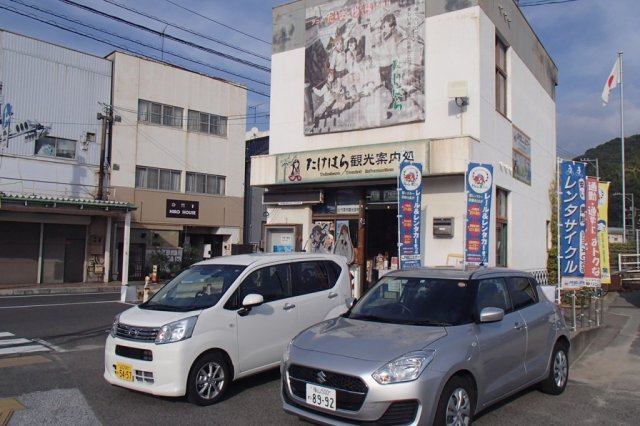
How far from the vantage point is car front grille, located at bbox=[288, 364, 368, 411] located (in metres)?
A: 4.52

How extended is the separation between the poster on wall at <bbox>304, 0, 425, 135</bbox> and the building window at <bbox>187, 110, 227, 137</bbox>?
748 inches

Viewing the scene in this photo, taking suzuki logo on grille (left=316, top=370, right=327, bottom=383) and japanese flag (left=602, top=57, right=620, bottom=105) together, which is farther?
japanese flag (left=602, top=57, right=620, bottom=105)

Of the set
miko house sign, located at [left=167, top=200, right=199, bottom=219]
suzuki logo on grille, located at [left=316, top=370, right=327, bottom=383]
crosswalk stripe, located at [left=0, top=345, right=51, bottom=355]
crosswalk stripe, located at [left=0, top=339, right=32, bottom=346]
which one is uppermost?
miko house sign, located at [left=167, top=200, right=199, bottom=219]

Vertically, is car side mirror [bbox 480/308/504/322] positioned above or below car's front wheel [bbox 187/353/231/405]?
above

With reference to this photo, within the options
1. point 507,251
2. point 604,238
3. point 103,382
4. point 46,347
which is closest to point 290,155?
point 507,251

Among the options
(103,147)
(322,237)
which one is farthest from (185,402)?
(103,147)

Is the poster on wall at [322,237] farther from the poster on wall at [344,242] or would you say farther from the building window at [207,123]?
the building window at [207,123]

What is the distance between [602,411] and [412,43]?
955 centimetres

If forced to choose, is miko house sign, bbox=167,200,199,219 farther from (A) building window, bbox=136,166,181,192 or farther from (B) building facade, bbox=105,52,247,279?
(A) building window, bbox=136,166,181,192

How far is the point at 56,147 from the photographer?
26.6m

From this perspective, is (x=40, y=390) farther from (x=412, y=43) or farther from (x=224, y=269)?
(x=412, y=43)

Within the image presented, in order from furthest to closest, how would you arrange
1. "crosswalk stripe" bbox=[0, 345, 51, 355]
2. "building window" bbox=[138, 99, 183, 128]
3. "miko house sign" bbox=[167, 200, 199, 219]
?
"miko house sign" bbox=[167, 200, 199, 219] → "building window" bbox=[138, 99, 183, 128] → "crosswalk stripe" bbox=[0, 345, 51, 355]

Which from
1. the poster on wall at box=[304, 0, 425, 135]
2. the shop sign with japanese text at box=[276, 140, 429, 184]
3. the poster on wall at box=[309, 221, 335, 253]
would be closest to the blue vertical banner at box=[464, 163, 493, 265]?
the shop sign with japanese text at box=[276, 140, 429, 184]

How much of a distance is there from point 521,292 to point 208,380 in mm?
3964
